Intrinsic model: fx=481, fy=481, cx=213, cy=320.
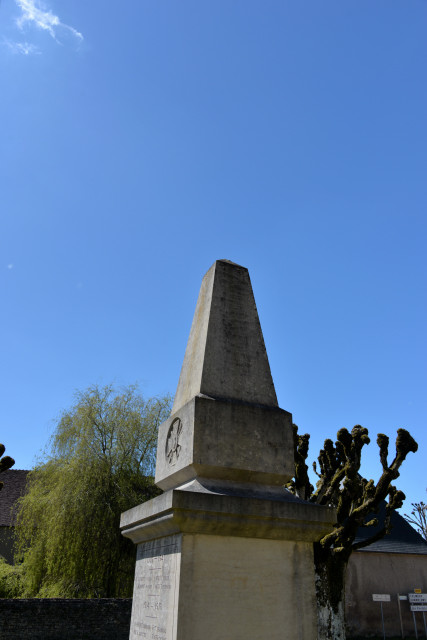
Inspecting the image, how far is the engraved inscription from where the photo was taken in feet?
10.4

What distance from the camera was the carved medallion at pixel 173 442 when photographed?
388 centimetres

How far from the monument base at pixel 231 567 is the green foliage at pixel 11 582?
16.1 m

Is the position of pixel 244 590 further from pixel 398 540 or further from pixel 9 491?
pixel 9 491

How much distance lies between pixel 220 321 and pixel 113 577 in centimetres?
1499

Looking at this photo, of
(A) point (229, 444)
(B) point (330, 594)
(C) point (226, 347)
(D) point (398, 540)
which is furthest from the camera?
(D) point (398, 540)

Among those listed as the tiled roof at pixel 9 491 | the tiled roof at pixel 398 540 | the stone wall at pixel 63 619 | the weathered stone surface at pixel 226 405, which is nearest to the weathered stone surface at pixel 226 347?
the weathered stone surface at pixel 226 405

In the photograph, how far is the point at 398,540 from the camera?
27938 millimetres

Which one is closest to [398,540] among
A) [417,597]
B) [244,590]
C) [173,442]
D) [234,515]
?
[417,597]

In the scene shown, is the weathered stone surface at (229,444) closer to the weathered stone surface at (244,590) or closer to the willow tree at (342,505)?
the weathered stone surface at (244,590)

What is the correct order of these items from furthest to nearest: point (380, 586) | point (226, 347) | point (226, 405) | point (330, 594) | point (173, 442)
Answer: point (380, 586) < point (330, 594) < point (226, 347) < point (173, 442) < point (226, 405)

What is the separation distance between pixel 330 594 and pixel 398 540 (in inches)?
727

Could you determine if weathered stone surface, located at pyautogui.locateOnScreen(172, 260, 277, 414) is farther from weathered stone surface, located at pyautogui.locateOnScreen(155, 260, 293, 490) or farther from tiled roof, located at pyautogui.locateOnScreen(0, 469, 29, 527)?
tiled roof, located at pyautogui.locateOnScreen(0, 469, 29, 527)

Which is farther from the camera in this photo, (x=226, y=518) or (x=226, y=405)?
(x=226, y=405)

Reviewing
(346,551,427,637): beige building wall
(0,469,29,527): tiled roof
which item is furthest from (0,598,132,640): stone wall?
(346,551,427,637): beige building wall
